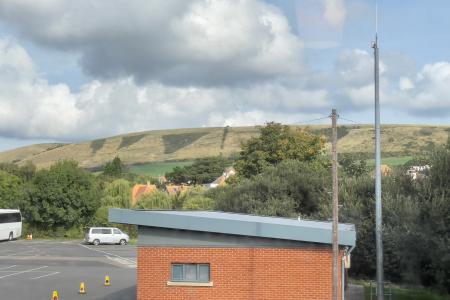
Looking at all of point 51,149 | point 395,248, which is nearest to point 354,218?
point 395,248

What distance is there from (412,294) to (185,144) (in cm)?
15419

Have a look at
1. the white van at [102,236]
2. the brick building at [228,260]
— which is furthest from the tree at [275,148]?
the brick building at [228,260]

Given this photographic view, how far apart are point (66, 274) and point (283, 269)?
1688 cm

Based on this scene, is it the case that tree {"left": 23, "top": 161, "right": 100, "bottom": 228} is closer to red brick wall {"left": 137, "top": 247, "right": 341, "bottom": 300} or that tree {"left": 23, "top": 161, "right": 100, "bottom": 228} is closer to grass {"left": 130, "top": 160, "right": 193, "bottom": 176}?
red brick wall {"left": 137, "top": 247, "right": 341, "bottom": 300}

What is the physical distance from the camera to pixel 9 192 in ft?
246

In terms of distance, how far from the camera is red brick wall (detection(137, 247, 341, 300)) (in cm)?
1816

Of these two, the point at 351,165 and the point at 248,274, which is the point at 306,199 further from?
the point at 351,165

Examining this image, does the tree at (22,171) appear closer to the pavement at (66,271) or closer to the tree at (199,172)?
the tree at (199,172)

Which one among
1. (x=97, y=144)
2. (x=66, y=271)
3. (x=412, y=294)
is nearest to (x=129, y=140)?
(x=97, y=144)

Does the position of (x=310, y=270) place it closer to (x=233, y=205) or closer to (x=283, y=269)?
(x=283, y=269)

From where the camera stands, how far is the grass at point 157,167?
486 ft

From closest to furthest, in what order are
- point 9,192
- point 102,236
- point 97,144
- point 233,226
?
point 233,226 < point 102,236 < point 9,192 < point 97,144

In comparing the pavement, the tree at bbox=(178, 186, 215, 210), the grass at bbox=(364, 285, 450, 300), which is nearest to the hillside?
the tree at bbox=(178, 186, 215, 210)

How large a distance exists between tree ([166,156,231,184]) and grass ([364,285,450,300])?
10438cm
